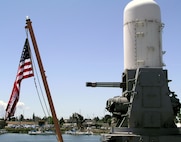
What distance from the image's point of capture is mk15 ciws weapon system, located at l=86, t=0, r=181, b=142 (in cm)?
1581

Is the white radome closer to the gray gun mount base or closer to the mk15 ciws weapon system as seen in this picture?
the mk15 ciws weapon system

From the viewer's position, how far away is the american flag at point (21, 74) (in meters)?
11.7

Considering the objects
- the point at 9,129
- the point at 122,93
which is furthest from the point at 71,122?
the point at 122,93

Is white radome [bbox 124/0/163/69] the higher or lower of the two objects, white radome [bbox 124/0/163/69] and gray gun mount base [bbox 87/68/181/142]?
the higher

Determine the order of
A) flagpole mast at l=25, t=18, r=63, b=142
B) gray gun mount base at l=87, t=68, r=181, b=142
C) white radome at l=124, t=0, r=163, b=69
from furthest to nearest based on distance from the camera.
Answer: white radome at l=124, t=0, r=163, b=69 → gray gun mount base at l=87, t=68, r=181, b=142 → flagpole mast at l=25, t=18, r=63, b=142

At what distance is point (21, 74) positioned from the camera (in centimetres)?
1227

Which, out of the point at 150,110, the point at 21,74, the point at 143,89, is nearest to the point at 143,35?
the point at 143,89

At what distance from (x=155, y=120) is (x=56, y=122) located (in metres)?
6.14

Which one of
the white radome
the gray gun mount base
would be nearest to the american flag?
the gray gun mount base

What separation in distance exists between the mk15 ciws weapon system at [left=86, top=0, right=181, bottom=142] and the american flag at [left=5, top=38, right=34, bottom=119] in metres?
5.56

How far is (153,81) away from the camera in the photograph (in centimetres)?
1589

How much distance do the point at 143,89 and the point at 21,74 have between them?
615 centimetres

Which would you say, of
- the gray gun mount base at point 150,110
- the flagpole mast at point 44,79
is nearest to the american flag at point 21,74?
the flagpole mast at point 44,79

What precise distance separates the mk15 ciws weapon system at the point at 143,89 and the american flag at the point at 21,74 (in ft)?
18.2
